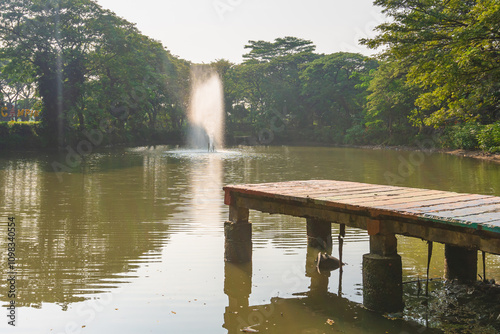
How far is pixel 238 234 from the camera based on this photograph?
23.3 feet

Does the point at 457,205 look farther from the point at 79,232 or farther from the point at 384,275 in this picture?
the point at 79,232

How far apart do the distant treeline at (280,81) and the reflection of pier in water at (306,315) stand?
31.4 ft

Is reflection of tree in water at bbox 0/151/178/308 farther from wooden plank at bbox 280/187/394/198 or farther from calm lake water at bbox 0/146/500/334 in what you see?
wooden plank at bbox 280/187/394/198

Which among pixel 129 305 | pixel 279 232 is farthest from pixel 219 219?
pixel 129 305

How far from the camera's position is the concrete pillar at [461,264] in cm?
615

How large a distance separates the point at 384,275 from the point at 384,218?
575 millimetres

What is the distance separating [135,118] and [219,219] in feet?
130

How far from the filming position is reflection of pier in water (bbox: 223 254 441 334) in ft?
16.5

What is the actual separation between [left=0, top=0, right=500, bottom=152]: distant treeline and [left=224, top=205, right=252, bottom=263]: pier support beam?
29.1 ft

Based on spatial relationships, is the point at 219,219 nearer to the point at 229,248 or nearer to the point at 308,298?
the point at 229,248

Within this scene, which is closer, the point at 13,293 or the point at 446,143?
the point at 13,293

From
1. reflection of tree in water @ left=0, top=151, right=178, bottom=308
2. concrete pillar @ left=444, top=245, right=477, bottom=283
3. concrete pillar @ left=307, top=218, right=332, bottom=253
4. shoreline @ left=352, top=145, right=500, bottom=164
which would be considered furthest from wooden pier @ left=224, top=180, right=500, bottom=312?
shoreline @ left=352, top=145, right=500, bottom=164

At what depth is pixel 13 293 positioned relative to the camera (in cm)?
586

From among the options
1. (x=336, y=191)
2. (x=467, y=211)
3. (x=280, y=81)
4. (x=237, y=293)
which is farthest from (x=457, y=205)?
(x=280, y=81)
